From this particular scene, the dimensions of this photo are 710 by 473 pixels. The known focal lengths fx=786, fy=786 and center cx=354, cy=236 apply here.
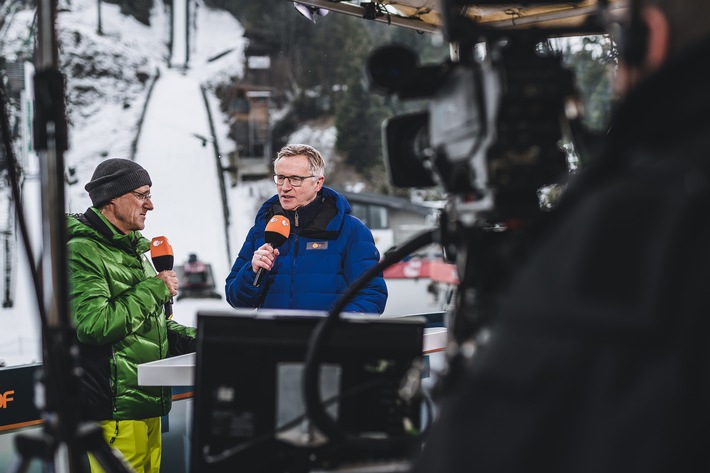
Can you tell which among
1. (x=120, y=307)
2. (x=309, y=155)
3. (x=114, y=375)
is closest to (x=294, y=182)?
(x=309, y=155)

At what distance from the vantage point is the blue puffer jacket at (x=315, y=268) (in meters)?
A: 2.85

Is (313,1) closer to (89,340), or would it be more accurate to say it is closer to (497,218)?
(89,340)

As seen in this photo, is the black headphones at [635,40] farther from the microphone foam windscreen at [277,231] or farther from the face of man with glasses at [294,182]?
the face of man with glasses at [294,182]

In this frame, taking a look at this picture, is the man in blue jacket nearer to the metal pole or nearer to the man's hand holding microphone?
the man's hand holding microphone

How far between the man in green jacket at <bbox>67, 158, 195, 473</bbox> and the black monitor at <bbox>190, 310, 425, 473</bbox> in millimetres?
1271

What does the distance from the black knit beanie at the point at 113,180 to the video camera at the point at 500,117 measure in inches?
72.2

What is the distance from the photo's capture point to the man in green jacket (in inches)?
98.7

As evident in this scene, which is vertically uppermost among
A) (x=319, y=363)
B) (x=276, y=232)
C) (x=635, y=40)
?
(x=635, y=40)

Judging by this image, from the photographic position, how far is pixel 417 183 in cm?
126

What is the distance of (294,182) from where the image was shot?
298cm

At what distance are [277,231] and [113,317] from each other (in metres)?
0.63

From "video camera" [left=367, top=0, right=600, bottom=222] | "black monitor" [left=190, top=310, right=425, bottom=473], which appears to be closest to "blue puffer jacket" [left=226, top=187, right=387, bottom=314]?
"black monitor" [left=190, top=310, right=425, bottom=473]

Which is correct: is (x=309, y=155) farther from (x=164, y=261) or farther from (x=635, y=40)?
(x=635, y=40)

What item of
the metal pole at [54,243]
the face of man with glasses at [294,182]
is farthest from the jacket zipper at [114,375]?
the metal pole at [54,243]
